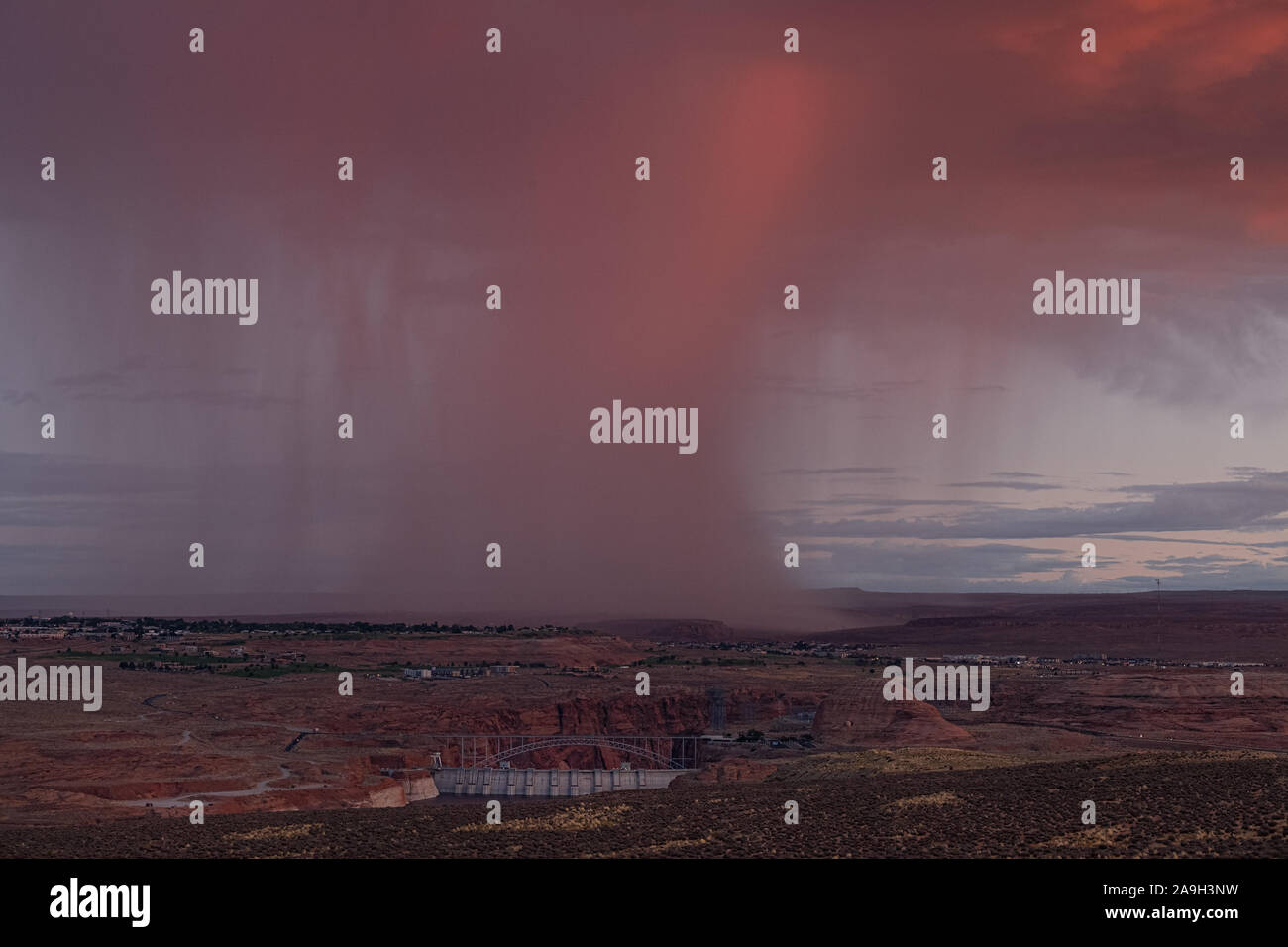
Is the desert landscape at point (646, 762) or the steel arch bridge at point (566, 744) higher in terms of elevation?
the desert landscape at point (646, 762)

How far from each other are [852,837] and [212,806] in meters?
45.8

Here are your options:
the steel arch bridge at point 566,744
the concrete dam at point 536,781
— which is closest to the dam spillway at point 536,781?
the concrete dam at point 536,781

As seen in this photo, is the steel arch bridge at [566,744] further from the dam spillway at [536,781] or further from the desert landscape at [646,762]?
the dam spillway at [536,781]

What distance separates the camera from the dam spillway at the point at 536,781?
102625 millimetres

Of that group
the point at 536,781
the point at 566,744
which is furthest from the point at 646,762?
the point at 536,781

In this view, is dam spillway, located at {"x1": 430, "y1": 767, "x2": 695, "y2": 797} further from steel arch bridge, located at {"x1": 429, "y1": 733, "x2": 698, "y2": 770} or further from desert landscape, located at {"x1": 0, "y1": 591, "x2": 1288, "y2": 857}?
steel arch bridge, located at {"x1": 429, "y1": 733, "x2": 698, "y2": 770}

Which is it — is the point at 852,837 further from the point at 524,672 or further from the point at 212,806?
the point at 524,672

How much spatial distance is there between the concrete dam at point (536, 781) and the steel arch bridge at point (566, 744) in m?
7.57

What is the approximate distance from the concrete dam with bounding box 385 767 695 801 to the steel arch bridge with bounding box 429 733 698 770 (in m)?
7.57

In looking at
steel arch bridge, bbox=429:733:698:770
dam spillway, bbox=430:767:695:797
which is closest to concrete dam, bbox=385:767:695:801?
dam spillway, bbox=430:767:695:797

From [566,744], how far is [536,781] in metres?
19.2
